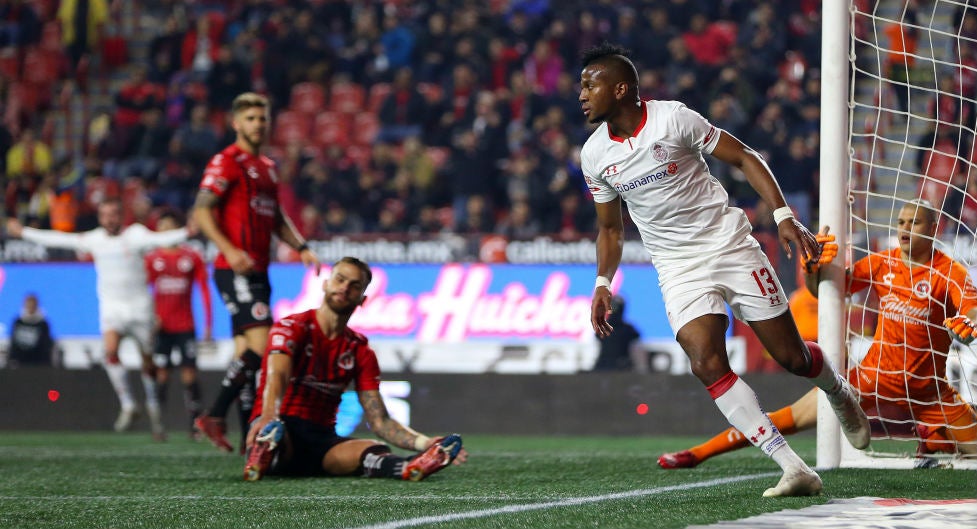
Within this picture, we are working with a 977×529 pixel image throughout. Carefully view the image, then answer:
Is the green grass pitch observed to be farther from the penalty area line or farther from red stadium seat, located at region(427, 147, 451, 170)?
red stadium seat, located at region(427, 147, 451, 170)

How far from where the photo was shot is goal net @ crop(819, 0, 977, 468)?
6.81 m

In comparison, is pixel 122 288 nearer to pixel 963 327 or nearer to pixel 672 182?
pixel 672 182

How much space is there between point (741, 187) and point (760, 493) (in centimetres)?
863

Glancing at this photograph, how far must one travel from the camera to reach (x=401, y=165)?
15.1m

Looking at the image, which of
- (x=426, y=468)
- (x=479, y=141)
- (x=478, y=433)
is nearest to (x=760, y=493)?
(x=426, y=468)

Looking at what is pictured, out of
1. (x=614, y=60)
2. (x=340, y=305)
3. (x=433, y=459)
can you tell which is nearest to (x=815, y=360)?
(x=614, y=60)

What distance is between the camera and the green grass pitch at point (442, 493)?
465cm

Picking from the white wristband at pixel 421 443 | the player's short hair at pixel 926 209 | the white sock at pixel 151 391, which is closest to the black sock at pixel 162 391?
the white sock at pixel 151 391

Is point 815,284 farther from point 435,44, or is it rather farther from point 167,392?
point 435,44

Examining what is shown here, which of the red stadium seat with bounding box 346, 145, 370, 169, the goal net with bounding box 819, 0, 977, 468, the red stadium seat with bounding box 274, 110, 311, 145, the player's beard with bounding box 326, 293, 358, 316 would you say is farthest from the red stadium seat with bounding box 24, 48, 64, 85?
the player's beard with bounding box 326, 293, 358, 316

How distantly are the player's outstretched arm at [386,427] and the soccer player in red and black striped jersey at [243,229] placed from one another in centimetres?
110

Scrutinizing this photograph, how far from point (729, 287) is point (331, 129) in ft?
38.8

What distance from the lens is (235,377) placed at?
24.7ft

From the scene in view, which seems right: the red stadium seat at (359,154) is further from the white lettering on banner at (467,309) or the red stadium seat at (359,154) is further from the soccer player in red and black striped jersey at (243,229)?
the soccer player in red and black striped jersey at (243,229)
